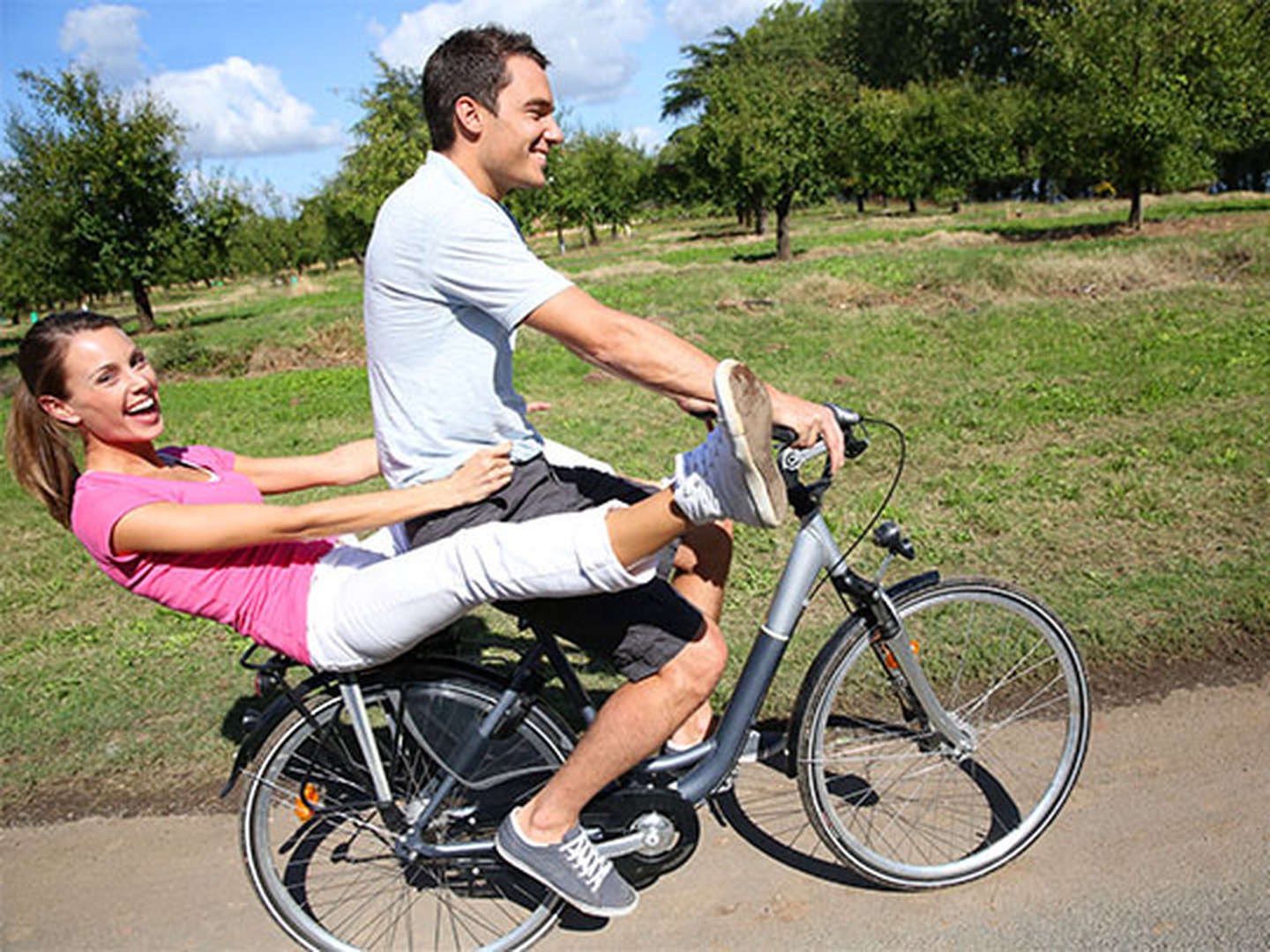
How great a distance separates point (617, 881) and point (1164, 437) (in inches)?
226

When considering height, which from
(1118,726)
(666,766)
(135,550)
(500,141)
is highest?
(500,141)

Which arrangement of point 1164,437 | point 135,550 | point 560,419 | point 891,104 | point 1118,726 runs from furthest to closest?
point 891,104 → point 560,419 → point 1164,437 → point 1118,726 → point 135,550

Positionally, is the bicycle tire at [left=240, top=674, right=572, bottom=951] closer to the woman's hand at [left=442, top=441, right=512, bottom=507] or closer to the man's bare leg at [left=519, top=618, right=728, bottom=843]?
the man's bare leg at [left=519, top=618, right=728, bottom=843]

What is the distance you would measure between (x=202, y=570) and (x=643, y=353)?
1.30 m

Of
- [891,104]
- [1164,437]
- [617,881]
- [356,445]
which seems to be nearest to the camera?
[617,881]

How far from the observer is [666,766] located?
2805 mm

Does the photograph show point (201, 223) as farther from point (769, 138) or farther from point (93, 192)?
point (769, 138)

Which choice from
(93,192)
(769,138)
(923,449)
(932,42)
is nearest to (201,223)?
(93,192)

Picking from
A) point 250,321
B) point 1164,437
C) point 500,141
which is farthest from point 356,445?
point 250,321

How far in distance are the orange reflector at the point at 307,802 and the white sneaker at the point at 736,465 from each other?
1442 millimetres

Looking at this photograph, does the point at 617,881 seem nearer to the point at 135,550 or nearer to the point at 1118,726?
the point at 135,550

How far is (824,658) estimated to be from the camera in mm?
2736

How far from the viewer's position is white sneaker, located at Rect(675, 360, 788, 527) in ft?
6.65

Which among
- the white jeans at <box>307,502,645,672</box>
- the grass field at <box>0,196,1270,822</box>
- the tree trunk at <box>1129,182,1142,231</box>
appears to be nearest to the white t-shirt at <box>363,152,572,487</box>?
the white jeans at <box>307,502,645,672</box>
